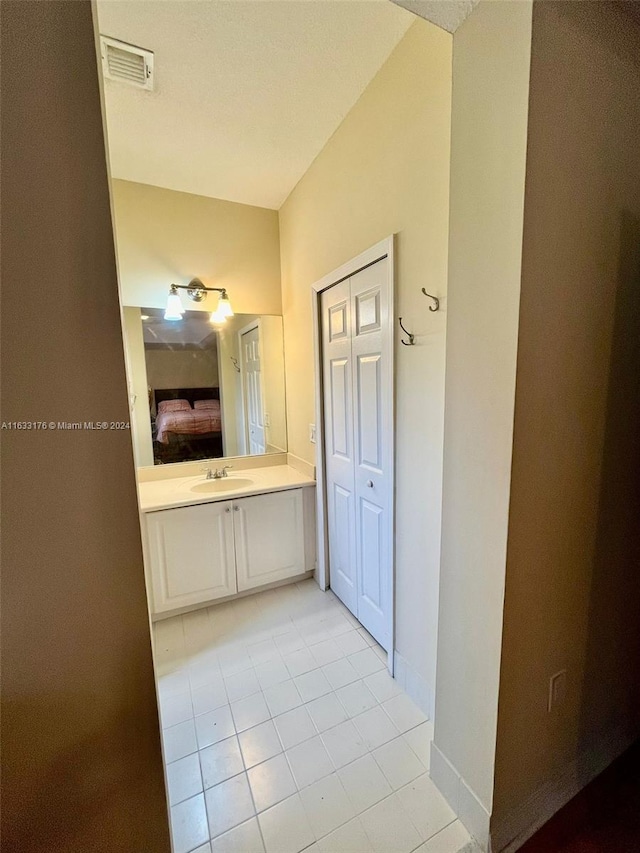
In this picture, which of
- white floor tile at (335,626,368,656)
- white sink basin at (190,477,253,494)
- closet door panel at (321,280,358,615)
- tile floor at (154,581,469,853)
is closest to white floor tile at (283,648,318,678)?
tile floor at (154,581,469,853)

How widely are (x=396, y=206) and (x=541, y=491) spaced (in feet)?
4.08

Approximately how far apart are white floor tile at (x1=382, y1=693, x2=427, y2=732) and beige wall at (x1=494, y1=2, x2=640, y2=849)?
0.46 metres

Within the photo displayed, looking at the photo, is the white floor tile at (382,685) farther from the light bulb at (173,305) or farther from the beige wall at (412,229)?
the light bulb at (173,305)

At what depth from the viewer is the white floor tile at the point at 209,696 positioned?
159 centimetres

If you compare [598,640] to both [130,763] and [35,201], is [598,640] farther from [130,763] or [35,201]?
[35,201]

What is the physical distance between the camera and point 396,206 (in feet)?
4.80

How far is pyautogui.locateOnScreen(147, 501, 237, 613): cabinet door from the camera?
81.1 inches

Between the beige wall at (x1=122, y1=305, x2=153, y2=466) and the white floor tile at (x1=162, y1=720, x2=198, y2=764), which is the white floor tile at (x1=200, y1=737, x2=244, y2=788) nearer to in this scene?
the white floor tile at (x1=162, y1=720, x2=198, y2=764)

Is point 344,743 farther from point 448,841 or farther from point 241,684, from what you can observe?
point 241,684

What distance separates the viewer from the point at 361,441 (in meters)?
1.88

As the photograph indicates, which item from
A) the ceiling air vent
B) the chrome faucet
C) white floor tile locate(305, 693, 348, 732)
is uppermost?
the ceiling air vent

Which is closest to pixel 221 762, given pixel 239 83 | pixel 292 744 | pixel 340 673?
pixel 292 744

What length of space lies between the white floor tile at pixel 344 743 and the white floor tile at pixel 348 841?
0.20m

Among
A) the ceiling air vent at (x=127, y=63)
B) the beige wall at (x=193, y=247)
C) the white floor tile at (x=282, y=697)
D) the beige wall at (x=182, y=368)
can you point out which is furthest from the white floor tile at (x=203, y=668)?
the ceiling air vent at (x=127, y=63)
